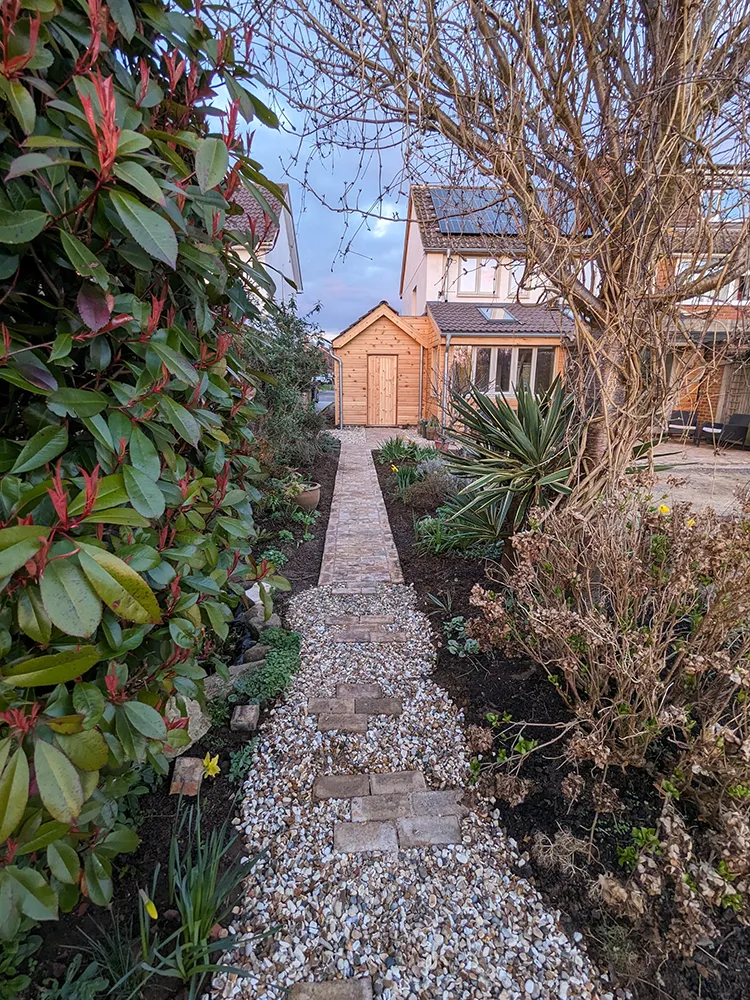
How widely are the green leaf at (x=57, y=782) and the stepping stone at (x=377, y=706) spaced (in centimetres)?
200

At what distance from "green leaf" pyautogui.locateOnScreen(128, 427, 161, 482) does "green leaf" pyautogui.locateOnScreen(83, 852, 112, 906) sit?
986 mm

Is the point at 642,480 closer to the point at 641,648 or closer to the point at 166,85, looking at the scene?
the point at 641,648

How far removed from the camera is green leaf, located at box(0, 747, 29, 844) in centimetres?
80

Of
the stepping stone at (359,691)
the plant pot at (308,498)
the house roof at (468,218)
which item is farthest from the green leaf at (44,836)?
the plant pot at (308,498)

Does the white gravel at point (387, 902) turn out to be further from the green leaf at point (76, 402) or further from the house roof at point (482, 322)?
the house roof at point (482, 322)

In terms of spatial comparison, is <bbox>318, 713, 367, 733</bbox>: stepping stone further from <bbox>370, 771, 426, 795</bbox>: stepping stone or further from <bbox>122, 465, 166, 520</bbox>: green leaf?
<bbox>122, 465, 166, 520</bbox>: green leaf

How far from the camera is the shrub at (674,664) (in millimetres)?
1478

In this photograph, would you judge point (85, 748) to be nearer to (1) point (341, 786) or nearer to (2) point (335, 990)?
(2) point (335, 990)

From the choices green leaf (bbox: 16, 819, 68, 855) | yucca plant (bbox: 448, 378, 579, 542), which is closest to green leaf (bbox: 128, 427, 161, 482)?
green leaf (bbox: 16, 819, 68, 855)

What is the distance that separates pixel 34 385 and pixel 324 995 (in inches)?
73.8

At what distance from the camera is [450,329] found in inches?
539

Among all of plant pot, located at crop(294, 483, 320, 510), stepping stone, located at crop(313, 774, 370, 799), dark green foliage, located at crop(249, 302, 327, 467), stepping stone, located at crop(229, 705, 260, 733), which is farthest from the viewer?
dark green foliage, located at crop(249, 302, 327, 467)

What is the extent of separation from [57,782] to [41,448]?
2.05 ft

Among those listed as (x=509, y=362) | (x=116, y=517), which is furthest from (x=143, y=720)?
(x=509, y=362)
